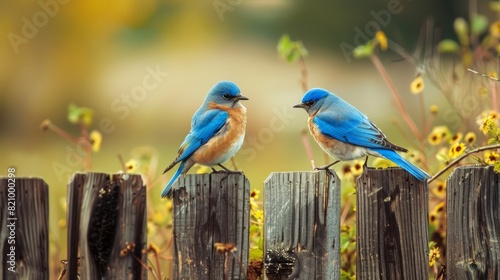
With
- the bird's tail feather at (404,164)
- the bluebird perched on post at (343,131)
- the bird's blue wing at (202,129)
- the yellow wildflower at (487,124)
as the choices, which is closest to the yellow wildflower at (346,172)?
the bluebird perched on post at (343,131)

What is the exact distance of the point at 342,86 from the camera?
1151 cm

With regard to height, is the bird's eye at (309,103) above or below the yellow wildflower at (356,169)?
above

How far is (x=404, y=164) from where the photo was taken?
407cm

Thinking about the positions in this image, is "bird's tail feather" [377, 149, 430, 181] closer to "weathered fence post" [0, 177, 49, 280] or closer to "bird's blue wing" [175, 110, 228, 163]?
"bird's blue wing" [175, 110, 228, 163]

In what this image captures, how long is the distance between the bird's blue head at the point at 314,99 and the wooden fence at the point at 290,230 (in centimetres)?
154

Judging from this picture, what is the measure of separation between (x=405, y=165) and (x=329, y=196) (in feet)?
1.44

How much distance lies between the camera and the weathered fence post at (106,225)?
12.2 ft

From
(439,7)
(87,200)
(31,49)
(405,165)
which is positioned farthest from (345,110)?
(439,7)

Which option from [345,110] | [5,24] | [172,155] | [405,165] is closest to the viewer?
[405,165]

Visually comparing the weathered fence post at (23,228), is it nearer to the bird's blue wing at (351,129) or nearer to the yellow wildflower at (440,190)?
the bird's blue wing at (351,129)

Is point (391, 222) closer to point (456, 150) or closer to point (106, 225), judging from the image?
point (456, 150)

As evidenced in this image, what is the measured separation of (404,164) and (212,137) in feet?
4.09

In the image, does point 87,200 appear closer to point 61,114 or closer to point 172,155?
point 172,155

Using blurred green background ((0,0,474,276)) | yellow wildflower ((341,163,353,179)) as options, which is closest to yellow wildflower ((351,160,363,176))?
yellow wildflower ((341,163,353,179))
